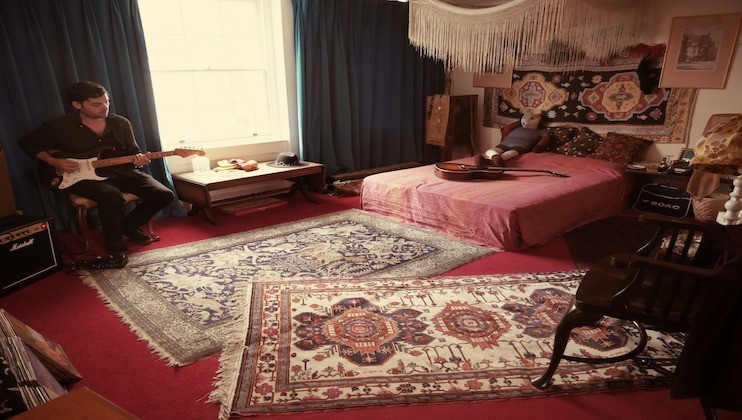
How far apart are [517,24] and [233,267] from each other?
2.51 m

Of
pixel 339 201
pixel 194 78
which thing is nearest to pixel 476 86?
pixel 339 201

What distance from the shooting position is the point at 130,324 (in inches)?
91.8

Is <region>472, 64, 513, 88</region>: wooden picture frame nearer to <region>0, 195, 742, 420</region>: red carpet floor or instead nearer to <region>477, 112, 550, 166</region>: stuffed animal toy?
<region>477, 112, 550, 166</region>: stuffed animal toy

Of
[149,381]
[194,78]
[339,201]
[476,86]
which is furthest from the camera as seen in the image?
[476,86]

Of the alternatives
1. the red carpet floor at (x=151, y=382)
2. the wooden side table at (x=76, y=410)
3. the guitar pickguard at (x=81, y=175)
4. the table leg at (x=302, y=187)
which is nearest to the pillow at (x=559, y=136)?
the red carpet floor at (x=151, y=382)

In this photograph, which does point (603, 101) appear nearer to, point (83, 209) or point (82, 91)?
point (82, 91)

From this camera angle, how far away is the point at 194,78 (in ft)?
14.5

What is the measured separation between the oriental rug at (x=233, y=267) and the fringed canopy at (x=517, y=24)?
149cm

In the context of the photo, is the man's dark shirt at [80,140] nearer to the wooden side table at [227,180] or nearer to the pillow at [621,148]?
the wooden side table at [227,180]

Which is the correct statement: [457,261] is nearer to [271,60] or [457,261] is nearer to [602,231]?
[602,231]

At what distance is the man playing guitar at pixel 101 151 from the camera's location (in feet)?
10.6

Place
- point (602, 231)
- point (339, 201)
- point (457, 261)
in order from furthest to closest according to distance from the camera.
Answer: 1. point (339, 201)
2. point (602, 231)
3. point (457, 261)

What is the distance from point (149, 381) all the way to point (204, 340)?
1.08ft

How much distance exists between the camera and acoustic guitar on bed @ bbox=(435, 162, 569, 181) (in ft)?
13.3
